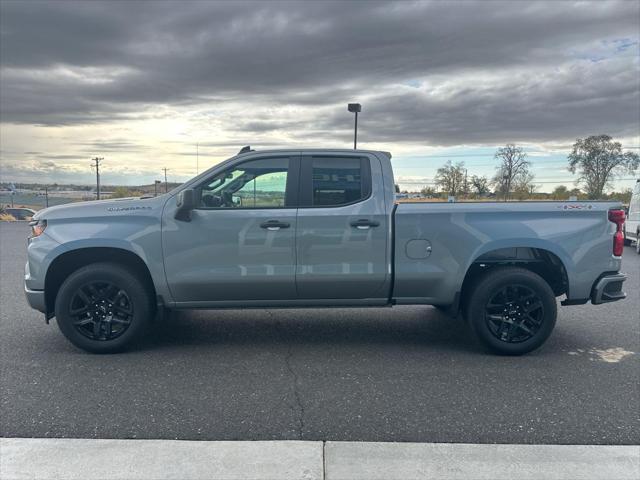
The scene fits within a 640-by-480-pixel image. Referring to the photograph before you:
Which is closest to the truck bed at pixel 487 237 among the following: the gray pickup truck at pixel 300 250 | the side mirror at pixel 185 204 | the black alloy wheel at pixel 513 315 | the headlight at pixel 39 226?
the gray pickup truck at pixel 300 250

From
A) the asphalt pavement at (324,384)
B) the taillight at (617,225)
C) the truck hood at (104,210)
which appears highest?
the truck hood at (104,210)

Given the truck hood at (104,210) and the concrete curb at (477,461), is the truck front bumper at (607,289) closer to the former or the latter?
the concrete curb at (477,461)

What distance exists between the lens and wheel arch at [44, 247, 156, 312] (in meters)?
5.21

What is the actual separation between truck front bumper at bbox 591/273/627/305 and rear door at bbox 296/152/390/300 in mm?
2072

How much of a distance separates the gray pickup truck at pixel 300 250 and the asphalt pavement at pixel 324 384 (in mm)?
479

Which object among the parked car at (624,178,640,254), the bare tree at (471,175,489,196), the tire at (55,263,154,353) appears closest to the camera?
the tire at (55,263,154,353)

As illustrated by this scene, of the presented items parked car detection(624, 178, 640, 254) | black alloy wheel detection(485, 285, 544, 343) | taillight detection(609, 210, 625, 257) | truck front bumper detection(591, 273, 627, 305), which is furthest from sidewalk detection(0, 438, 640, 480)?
parked car detection(624, 178, 640, 254)

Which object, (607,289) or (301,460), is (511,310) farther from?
(301,460)

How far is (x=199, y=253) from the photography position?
200 inches

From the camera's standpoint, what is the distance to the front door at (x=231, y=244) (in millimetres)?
5082

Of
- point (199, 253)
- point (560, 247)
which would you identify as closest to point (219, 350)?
point (199, 253)

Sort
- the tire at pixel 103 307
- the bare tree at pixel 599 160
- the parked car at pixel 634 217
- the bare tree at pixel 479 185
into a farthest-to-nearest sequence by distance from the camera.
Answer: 1. the bare tree at pixel 599 160
2. the parked car at pixel 634 217
3. the bare tree at pixel 479 185
4. the tire at pixel 103 307

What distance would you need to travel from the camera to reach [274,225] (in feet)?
16.6

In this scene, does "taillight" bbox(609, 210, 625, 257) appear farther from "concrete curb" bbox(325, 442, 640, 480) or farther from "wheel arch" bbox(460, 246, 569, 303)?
"concrete curb" bbox(325, 442, 640, 480)
